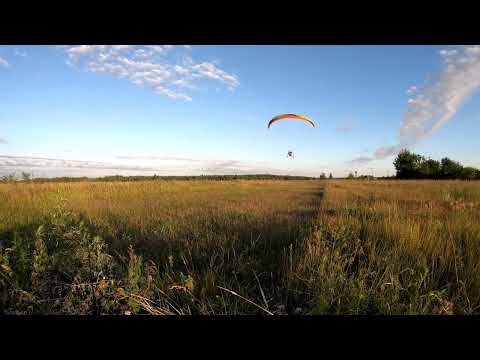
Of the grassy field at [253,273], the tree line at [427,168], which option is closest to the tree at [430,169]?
the tree line at [427,168]

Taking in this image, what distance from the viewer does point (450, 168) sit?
51875 mm

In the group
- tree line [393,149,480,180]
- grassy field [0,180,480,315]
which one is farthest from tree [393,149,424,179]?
grassy field [0,180,480,315]

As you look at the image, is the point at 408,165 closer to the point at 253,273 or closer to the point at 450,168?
the point at 450,168

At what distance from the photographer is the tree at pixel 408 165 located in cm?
4847

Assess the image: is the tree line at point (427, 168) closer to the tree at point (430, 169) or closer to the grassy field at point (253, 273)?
the tree at point (430, 169)

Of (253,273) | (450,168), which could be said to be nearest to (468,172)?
(450,168)

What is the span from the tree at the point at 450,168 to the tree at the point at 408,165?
590 cm

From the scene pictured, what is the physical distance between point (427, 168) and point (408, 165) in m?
3.52

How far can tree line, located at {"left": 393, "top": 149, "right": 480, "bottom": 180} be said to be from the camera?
48.5m

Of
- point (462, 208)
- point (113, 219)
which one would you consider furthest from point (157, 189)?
point (462, 208)

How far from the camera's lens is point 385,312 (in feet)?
6.61

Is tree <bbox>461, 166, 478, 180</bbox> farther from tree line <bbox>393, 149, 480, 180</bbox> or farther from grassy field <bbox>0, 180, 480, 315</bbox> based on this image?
grassy field <bbox>0, 180, 480, 315</bbox>
